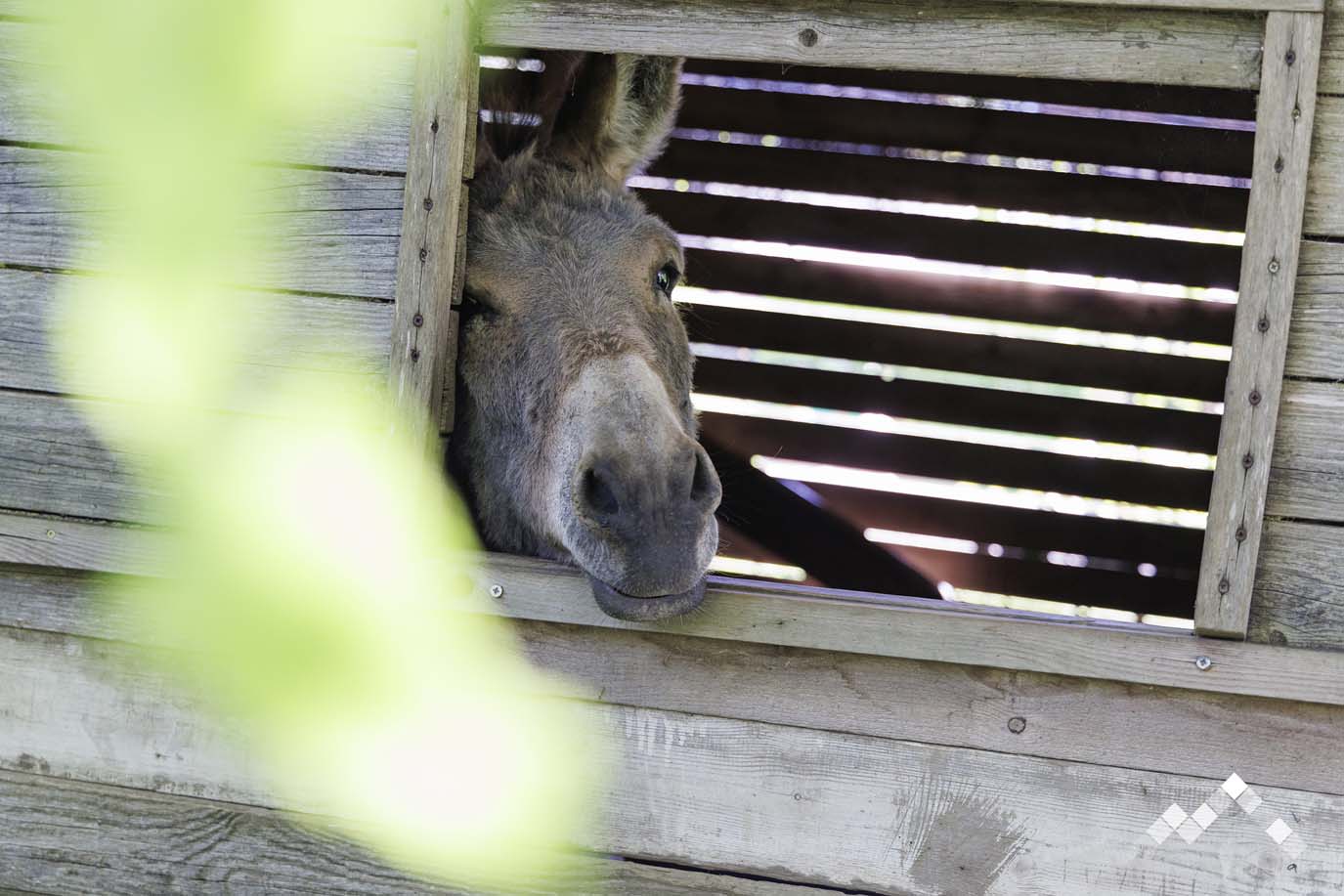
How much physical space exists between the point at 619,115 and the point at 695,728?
6.07 ft

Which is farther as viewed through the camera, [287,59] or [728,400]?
[728,400]

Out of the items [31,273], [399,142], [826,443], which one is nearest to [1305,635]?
[399,142]

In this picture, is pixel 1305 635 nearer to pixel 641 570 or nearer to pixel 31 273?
pixel 641 570

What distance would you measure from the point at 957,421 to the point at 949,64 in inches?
138

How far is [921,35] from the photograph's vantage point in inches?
107

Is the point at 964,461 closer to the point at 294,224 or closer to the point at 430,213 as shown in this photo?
the point at 430,213

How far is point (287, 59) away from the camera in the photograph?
2.93 m

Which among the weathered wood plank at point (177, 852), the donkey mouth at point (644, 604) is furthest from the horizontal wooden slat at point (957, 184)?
the weathered wood plank at point (177, 852)

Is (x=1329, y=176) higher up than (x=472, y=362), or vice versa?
(x=1329, y=176)

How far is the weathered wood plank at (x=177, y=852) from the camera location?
287 cm

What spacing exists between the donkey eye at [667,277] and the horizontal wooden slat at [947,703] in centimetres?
107

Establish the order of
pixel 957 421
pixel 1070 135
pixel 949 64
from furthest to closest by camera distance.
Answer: pixel 957 421 < pixel 1070 135 < pixel 949 64

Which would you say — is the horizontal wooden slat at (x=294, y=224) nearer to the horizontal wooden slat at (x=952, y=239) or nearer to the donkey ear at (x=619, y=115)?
the donkey ear at (x=619, y=115)
